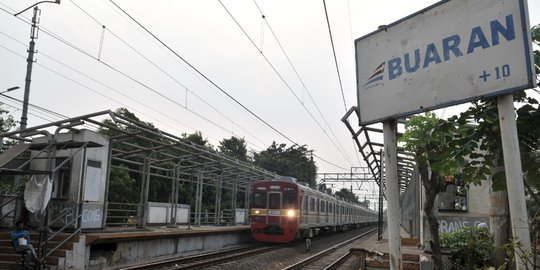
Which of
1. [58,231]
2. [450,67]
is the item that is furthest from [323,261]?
[450,67]

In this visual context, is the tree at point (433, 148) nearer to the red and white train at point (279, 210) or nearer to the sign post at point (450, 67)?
the sign post at point (450, 67)

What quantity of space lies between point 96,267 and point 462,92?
35.2ft

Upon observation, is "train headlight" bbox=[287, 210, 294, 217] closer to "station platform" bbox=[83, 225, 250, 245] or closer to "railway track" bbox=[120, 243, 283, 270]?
"station platform" bbox=[83, 225, 250, 245]

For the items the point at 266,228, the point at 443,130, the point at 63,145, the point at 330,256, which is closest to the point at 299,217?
the point at 266,228

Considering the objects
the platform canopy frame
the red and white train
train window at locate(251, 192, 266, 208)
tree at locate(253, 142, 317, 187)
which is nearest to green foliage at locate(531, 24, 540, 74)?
the platform canopy frame

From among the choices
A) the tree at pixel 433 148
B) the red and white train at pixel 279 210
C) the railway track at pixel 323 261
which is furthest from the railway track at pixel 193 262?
the tree at pixel 433 148

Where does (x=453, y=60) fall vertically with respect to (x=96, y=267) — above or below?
above

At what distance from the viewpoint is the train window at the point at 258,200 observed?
2002 centimetres

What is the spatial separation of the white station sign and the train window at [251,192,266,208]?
15.8 metres

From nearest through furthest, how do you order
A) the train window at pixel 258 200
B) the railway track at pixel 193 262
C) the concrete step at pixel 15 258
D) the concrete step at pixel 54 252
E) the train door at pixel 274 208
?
1. the concrete step at pixel 15 258
2. the concrete step at pixel 54 252
3. the railway track at pixel 193 262
4. the train door at pixel 274 208
5. the train window at pixel 258 200

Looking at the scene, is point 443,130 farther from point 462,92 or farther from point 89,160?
point 89,160

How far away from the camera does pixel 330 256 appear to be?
55.6 feet

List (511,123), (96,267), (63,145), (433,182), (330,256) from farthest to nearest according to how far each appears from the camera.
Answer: (330,256), (96,267), (63,145), (433,182), (511,123)

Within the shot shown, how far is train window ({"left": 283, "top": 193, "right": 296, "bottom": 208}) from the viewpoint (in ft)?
64.0
